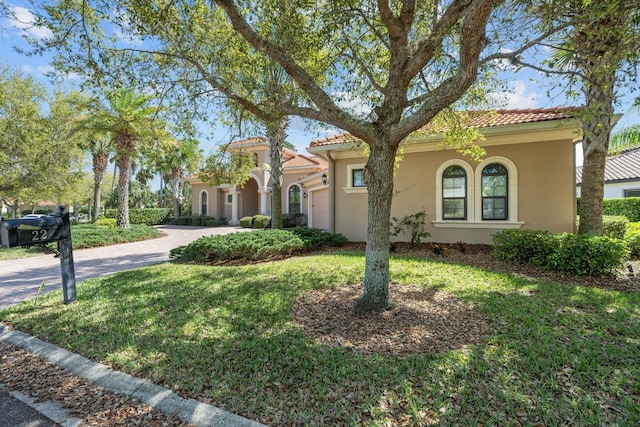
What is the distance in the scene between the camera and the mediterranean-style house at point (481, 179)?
347 inches

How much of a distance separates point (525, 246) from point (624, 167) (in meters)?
20.5

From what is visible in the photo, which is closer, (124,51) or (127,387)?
(127,387)

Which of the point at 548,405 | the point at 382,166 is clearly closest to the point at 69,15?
the point at 382,166

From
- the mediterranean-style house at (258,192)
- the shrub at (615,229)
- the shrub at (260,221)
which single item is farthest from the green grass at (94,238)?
the shrub at (615,229)

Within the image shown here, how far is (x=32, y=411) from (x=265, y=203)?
72.3 feet

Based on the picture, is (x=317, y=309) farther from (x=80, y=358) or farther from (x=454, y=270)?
(x=454, y=270)

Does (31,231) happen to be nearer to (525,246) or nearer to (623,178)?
(525,246)

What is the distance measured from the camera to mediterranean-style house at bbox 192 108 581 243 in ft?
28.9

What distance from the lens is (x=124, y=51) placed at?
567 cm

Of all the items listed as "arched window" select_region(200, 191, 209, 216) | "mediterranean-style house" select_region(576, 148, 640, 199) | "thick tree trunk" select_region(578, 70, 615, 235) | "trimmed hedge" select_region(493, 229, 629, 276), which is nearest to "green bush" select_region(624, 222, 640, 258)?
"thick tree trunk" select_region(578, 70, 615, 235)

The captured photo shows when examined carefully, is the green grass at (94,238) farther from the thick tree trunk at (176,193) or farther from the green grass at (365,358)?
the thick tree trunk at (176,193)

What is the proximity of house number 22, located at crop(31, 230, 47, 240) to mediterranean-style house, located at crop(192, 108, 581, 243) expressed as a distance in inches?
221

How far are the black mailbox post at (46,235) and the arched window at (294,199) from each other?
18612 millimetres

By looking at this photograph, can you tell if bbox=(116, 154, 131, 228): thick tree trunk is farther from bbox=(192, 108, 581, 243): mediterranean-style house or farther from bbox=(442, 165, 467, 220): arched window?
bbox=(442, 165, 467, 220): arched window
